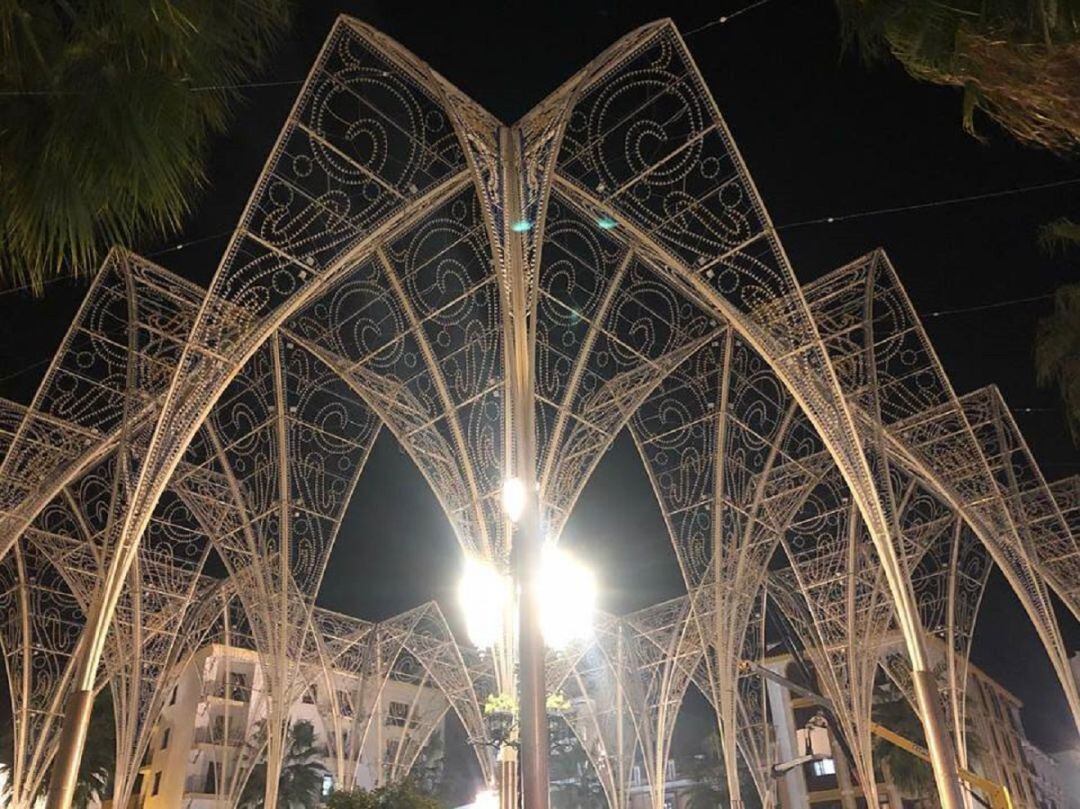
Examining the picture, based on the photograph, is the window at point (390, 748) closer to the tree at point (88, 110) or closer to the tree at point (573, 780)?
the tree at point (573, 780)

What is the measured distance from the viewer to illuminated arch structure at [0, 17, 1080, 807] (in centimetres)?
1357

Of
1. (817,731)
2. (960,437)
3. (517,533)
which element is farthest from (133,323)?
(960,437)

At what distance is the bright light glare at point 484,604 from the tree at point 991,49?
31.7 ft

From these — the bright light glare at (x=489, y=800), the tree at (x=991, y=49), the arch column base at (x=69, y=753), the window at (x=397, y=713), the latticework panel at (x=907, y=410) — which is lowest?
the bright light glare at (x=489, y=800)

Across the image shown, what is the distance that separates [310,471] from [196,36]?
50.6 ft

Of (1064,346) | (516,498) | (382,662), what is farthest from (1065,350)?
(382,662)

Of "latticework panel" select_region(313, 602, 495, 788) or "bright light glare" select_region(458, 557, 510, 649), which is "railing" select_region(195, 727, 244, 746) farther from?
"bright light glare" select_region(458, 557, 510, 649)

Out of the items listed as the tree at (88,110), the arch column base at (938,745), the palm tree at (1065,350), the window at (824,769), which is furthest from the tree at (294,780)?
the tree at (88,110)

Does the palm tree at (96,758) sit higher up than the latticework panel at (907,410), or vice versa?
the latticework panel at (907,410)

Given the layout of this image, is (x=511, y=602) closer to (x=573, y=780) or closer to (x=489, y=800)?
(x=489, y=800)

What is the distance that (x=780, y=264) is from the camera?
1491cm

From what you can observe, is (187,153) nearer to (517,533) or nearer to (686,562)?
(517,533)

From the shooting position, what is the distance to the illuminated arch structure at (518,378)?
13570mm

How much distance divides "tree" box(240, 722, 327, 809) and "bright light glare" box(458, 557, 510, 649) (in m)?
31.6
